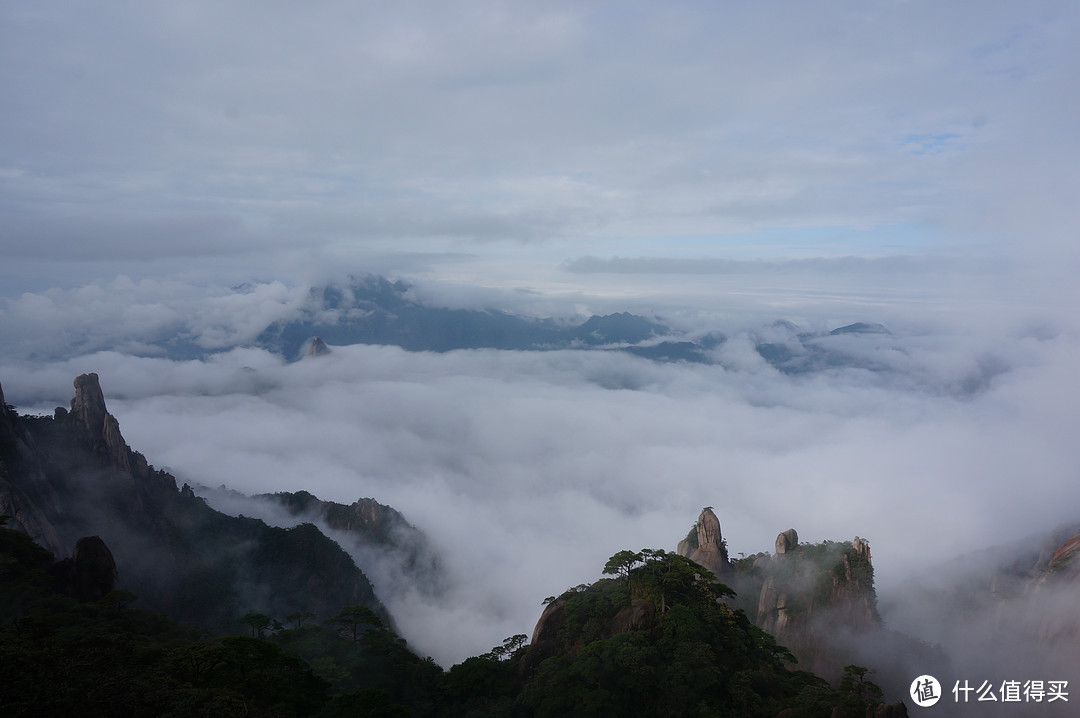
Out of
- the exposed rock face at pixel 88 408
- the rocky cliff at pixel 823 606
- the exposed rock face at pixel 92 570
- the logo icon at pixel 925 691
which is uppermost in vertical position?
the exposed rock face at pixel 88 408

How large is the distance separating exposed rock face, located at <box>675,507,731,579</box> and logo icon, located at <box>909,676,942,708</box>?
48.4 m

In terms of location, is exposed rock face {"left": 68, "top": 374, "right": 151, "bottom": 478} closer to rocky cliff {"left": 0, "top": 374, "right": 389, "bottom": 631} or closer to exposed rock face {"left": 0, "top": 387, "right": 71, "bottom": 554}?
rocky cliff {"left": 0, "top": 374, "right": 389, "bottom": 631}

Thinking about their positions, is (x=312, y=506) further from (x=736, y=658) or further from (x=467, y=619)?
(x=736, y=658)

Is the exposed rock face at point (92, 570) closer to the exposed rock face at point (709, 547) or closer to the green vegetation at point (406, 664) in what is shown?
the green vegetation at point (406, 664)

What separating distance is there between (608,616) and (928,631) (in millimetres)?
93952

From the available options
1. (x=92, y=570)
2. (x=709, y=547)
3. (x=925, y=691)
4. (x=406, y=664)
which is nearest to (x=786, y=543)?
(x=709, y=547)

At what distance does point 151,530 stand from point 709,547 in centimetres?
8842

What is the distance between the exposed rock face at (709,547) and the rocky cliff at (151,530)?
58.8m

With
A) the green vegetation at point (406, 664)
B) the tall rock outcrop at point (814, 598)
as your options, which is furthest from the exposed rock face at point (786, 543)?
the green vegetation at point (406, 664)

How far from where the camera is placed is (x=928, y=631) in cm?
10506

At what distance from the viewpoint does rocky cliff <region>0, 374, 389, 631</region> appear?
64.2 meters

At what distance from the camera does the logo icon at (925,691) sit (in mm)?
39656

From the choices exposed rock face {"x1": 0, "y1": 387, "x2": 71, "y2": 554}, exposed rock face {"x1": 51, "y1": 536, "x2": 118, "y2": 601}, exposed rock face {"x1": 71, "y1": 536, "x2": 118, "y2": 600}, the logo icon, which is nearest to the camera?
the logo icon

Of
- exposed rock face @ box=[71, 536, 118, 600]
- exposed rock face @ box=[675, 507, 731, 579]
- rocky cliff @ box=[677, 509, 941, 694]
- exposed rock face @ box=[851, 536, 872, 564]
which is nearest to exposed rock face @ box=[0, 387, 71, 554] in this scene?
exposed rock face @ box=[71, 536, 118, 600]
